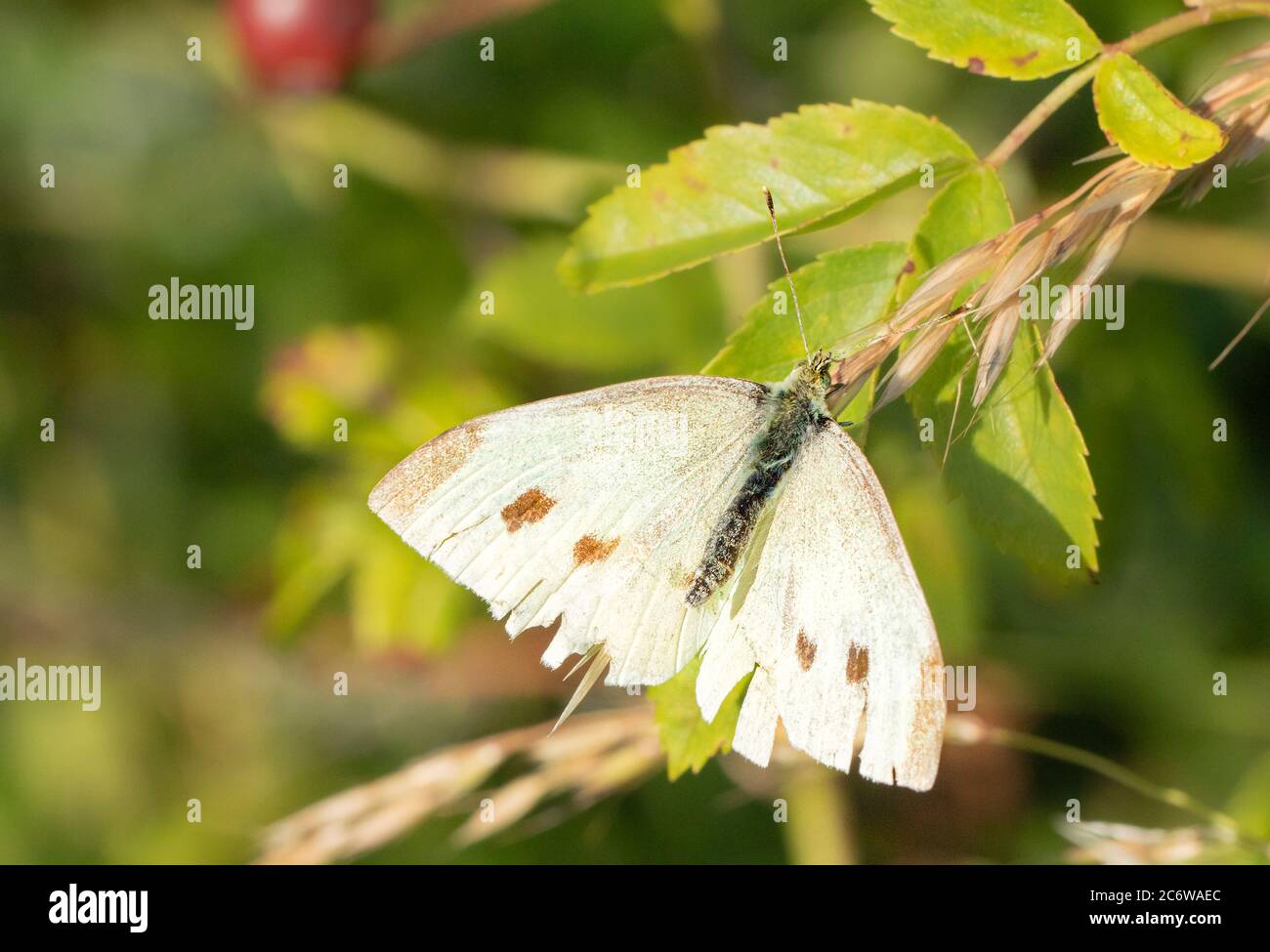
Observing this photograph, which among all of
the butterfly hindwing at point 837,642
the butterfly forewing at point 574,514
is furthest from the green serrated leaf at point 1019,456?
the butterfly forewing at point 574,514

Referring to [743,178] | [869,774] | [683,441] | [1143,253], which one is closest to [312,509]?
[683,441]

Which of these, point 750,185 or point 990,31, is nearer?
point 990,31

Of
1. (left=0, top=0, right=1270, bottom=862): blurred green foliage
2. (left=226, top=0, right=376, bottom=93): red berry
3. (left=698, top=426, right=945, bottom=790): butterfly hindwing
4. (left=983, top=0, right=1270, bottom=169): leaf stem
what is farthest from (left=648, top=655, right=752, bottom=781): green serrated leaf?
(left=226, top=0, right=376, bottom=93): red berry

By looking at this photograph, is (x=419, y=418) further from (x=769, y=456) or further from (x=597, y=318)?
(x=769, y=456)

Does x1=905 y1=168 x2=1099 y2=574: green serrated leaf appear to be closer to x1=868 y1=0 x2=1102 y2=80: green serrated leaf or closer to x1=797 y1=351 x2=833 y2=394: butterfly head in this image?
x1=797 y1=351 x2=833 y2=394: butterfly head

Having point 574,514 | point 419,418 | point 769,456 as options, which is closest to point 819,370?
point 769,456

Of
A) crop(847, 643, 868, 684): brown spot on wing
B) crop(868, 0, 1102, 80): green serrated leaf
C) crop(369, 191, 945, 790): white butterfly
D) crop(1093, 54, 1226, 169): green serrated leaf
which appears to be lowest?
crop(847, 643, 868, 684): brown spot on wing
